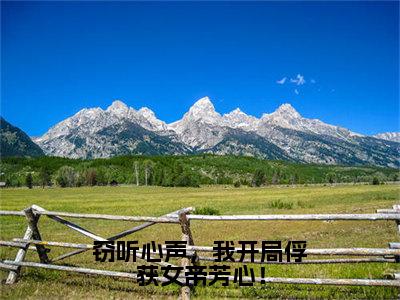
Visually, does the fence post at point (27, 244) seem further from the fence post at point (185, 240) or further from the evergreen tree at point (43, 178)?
the evergreen tree at point (43, 178)

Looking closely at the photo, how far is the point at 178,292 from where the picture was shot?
35.1ft

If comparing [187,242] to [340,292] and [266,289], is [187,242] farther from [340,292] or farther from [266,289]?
[340,292]

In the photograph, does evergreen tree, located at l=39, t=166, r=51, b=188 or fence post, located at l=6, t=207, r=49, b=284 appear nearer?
fence post, located at l=6, t=207, r=49, b=284

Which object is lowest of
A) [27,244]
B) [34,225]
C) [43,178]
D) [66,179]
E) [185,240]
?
[27,244]

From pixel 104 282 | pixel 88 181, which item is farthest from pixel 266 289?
pixel 88 181

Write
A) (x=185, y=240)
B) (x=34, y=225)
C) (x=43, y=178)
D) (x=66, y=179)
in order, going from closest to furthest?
1. (x=185, y=240)
2. (x=34, y=225)
3. (x=66, y=179)
4. (x=43, y=178)

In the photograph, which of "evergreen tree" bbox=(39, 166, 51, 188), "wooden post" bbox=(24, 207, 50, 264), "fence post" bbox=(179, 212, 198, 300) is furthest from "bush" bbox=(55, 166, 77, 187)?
"fence post" bbox=(179, 212, 198, 300)

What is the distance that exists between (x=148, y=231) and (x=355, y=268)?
16.1 m

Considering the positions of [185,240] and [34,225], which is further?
[34,225]

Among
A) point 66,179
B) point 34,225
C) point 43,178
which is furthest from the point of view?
point 43,178

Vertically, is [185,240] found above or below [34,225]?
below

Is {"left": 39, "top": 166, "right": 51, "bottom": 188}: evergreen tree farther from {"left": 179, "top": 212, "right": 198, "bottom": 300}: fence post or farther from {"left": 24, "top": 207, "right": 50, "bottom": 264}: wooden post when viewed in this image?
{"left": 179, "top": 212, "right": 198, "bottom": 300}: fence post

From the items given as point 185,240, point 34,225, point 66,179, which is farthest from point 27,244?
point 66,179

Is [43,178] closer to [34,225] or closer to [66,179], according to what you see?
[66,179]
